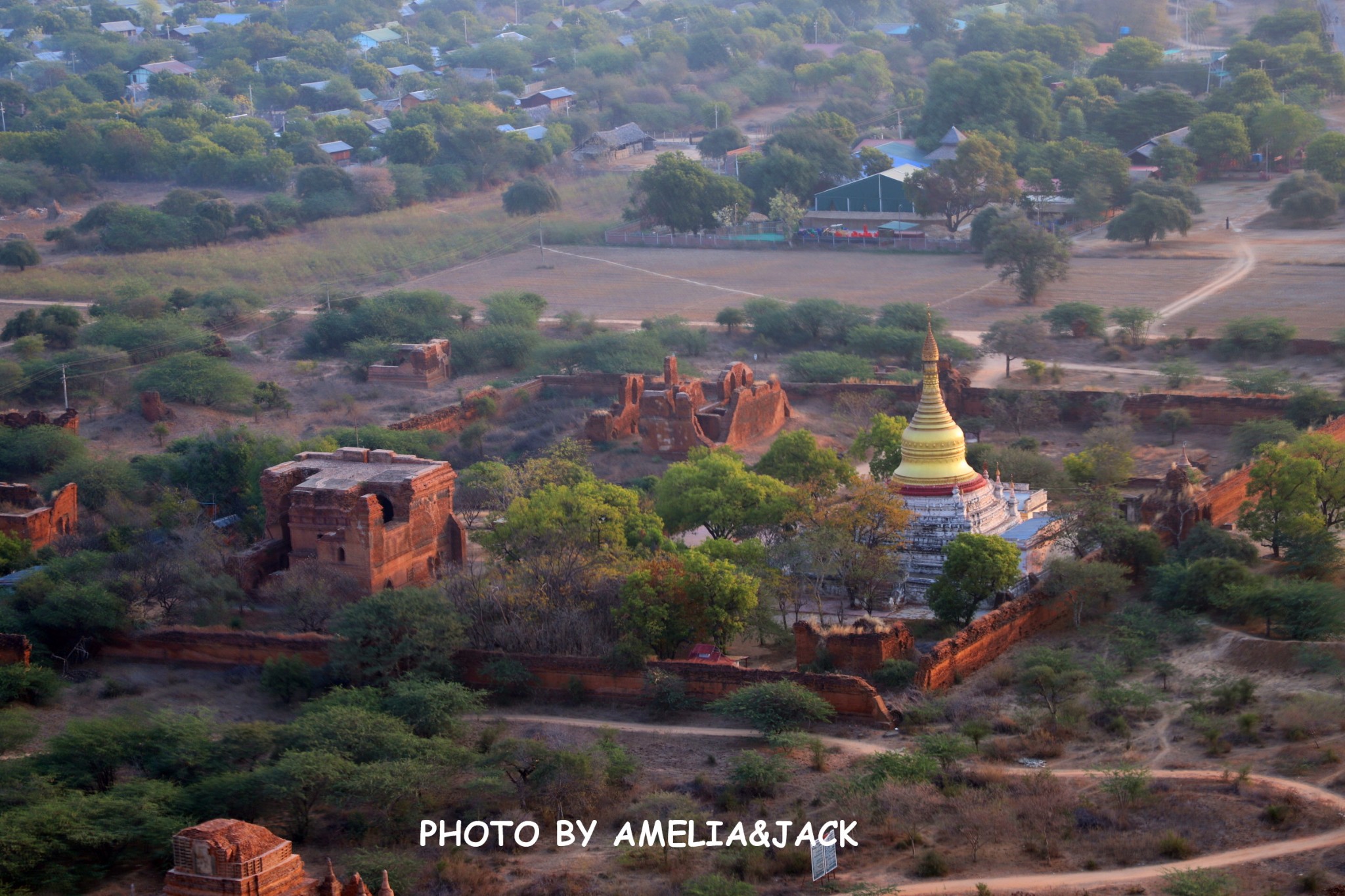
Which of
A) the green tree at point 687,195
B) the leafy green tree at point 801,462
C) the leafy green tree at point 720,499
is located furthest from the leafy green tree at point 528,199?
the leafy green tree at point 720,499

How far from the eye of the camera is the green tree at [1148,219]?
64.3m

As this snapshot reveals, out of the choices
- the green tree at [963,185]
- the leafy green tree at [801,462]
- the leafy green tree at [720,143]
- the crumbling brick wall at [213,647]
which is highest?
the leafy green tree at [720,143]

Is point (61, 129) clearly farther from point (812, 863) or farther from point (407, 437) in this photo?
point (812, 863)

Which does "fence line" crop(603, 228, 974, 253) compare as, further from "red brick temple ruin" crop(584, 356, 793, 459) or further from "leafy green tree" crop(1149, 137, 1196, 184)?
"red brick temple ruin" crop(584, 356, 793, 459)

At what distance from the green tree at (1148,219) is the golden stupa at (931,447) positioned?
3553 centimetres

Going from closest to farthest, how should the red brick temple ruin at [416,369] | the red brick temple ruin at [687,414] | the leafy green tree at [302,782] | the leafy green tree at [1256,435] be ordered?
the leafy green tree at [302,782] → the leafy green tree at [1256,435] → the red brick temple ruin at [687,414] → the red brick temple ruin at [416,369]

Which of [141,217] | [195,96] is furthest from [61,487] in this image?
[195,96]

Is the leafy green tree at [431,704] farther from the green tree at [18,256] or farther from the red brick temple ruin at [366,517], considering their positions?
the green tree at [18,256]

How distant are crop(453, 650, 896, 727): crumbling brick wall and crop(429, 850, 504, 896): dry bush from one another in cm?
581

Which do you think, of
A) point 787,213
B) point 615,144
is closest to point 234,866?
point 787,213

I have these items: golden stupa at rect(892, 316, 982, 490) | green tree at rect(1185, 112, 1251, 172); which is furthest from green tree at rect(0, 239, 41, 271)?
green tree at rect(1185, 112, 1251, 172)

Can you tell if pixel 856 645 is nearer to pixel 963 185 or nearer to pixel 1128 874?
pixel 1128 874

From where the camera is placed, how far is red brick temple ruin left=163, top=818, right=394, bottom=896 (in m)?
17.3

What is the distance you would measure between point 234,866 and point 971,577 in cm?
1443
